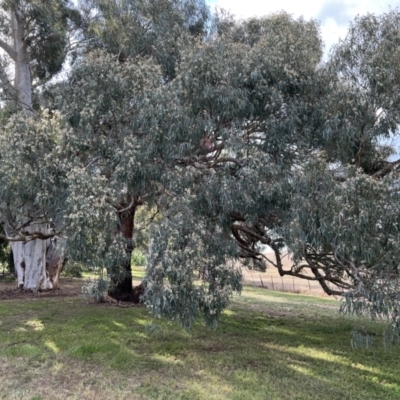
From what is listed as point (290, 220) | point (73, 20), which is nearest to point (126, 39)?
point (73, 20)

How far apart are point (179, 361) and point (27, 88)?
8.39 meters

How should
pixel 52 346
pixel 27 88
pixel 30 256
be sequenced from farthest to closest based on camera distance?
pixel 30 256 < pixel 27 88 < pixel 52 346

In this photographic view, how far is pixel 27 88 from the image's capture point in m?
11.0

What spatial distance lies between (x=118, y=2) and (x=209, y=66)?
142 inches

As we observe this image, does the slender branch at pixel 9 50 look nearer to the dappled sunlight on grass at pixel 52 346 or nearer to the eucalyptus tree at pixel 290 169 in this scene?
the eucalyptus tree at pixel 290 169

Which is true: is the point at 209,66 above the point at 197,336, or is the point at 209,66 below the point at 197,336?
above

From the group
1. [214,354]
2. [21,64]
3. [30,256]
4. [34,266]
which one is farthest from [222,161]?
[34,266]

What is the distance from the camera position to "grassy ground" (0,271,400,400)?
5078 millimetres

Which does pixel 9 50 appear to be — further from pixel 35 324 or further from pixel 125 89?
pixel 35 324

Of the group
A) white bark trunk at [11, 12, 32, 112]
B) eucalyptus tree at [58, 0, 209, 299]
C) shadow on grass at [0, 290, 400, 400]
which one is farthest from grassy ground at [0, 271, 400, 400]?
white bark trunk at [11, 12, 32, 112]

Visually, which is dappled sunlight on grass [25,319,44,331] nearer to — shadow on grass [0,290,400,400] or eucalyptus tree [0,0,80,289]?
shadow on grass [0,290,400,400]

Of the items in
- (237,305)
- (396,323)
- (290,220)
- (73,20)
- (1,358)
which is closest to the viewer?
(396,323)

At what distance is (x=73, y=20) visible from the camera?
9656 millimetres

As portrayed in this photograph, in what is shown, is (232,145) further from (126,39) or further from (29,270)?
(29,270)
